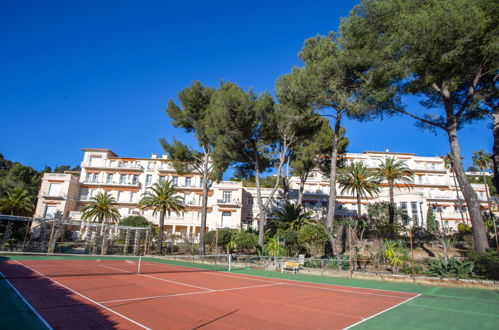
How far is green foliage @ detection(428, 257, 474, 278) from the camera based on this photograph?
515 inches

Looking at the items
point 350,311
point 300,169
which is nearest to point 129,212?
point 300,169

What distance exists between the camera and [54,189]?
4434 cm

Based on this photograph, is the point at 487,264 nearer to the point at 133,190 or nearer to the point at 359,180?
the point at 359,180

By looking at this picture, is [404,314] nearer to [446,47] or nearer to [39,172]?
[446,47]

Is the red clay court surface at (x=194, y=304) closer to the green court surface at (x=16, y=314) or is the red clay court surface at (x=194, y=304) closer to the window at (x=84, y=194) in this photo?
the green court surface at (x=16, y=314)

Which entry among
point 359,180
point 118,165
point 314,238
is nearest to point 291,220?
point 314,238

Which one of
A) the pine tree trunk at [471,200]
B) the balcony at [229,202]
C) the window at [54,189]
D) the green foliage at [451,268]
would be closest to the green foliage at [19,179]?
the window at [54,189]

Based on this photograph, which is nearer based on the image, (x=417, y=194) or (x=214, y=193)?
(x=417, y=194)

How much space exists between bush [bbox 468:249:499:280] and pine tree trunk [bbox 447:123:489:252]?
3.35ft

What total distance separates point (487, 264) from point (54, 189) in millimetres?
51326

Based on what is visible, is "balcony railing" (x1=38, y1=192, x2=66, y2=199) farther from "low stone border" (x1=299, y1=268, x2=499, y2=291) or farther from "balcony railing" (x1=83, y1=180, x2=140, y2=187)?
"low stone border" (x1=299, y1=268, x2=499, y2=291)

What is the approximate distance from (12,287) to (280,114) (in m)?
18.8

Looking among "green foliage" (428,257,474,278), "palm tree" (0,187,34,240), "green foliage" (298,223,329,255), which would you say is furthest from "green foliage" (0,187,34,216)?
"green foliage" (428,257,474,278)

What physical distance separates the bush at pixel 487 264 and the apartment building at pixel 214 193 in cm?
2642
